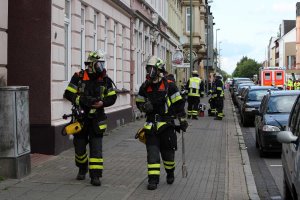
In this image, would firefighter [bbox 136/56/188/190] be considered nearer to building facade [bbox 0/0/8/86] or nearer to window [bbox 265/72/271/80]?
building facade [bbox 0/0/8/86]

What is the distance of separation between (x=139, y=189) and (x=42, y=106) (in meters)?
4.01

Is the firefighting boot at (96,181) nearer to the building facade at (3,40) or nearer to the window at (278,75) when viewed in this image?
the building facade at (3,40)

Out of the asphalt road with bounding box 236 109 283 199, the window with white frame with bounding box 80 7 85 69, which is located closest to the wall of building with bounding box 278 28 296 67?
the window with white frame with bounding box 80 7 85 69

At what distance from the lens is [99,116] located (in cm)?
871

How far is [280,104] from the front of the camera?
48.5 ft

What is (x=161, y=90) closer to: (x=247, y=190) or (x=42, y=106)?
(x=247, y=190)

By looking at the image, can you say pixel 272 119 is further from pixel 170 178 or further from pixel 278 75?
pixel 278 75

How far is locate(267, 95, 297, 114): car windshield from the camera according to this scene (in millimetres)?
14383

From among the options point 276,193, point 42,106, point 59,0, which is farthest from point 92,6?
point 276,193

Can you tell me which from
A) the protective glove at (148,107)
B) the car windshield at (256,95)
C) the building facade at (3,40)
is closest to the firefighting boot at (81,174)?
the protective glove at (148,107)

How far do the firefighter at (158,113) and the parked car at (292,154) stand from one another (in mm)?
1856

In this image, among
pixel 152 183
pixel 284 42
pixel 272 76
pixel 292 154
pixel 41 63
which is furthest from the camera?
pixel 284 42

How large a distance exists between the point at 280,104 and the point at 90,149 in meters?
7.39

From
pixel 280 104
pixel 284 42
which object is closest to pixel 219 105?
pixel 280 104
